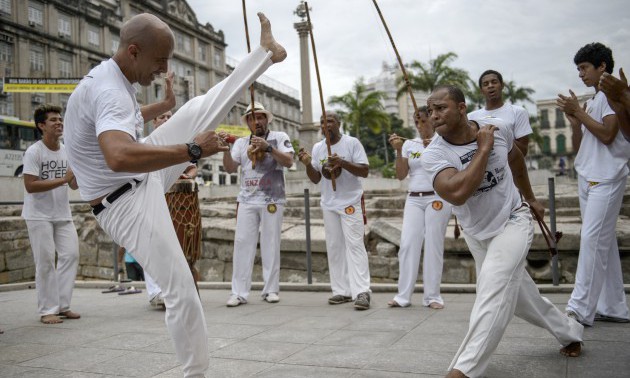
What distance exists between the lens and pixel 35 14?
144ft

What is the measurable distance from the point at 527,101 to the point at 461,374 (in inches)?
2534

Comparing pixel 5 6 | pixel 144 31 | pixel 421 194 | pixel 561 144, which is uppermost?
pixel 5 6

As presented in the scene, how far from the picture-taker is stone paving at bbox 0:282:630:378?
11.7ft

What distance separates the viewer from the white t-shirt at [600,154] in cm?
460

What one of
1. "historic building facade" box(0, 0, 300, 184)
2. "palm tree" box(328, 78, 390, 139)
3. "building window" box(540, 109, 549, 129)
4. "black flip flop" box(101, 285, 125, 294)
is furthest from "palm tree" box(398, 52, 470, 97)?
"building window" box(540, 109, 549, 129)

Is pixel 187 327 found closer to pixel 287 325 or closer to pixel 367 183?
pixel 287 325

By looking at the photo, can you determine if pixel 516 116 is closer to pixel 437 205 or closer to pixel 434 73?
pixel 437 205

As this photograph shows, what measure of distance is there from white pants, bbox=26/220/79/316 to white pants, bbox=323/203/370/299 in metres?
3.01

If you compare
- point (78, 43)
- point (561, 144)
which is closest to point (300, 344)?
point (78, 43)

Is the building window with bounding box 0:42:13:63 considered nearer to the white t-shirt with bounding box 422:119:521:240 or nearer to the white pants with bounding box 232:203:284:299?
the white pants with bounding box 232:203:284:299

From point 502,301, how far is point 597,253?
1.97 m

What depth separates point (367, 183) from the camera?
27.6 meters

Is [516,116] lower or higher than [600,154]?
higher

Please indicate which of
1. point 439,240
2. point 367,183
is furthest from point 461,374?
point 367,183
